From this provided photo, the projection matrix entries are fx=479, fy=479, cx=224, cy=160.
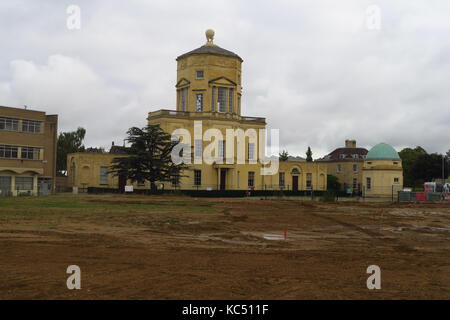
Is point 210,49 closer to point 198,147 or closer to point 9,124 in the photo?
point 198,147

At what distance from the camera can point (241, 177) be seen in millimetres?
61750

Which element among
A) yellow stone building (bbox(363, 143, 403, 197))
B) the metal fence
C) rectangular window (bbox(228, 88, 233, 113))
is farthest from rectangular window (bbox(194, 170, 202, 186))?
yellow stone building (bbox(363, 143, 403, 197))

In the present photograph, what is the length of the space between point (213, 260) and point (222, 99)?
49.2 metres

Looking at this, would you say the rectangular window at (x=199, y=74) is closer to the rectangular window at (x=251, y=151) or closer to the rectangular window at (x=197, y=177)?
the rectangular window at (x=251, y=151)

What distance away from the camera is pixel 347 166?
8812cm

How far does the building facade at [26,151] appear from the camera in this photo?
1983 inches

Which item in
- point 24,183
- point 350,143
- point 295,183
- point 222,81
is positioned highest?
point 222,81

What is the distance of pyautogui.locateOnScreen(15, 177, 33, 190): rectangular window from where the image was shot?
170ft

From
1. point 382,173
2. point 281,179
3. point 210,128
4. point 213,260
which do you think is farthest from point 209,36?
point 213,260

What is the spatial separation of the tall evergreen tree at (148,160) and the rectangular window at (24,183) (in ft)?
32.5

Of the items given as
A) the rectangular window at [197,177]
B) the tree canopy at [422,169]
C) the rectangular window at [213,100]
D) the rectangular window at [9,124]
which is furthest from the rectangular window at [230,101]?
the tree canopy at [422,169]

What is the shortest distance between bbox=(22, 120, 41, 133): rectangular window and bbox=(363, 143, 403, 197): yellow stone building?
4269 centimetres

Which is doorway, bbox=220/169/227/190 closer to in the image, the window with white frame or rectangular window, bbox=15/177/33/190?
the window with white frame
